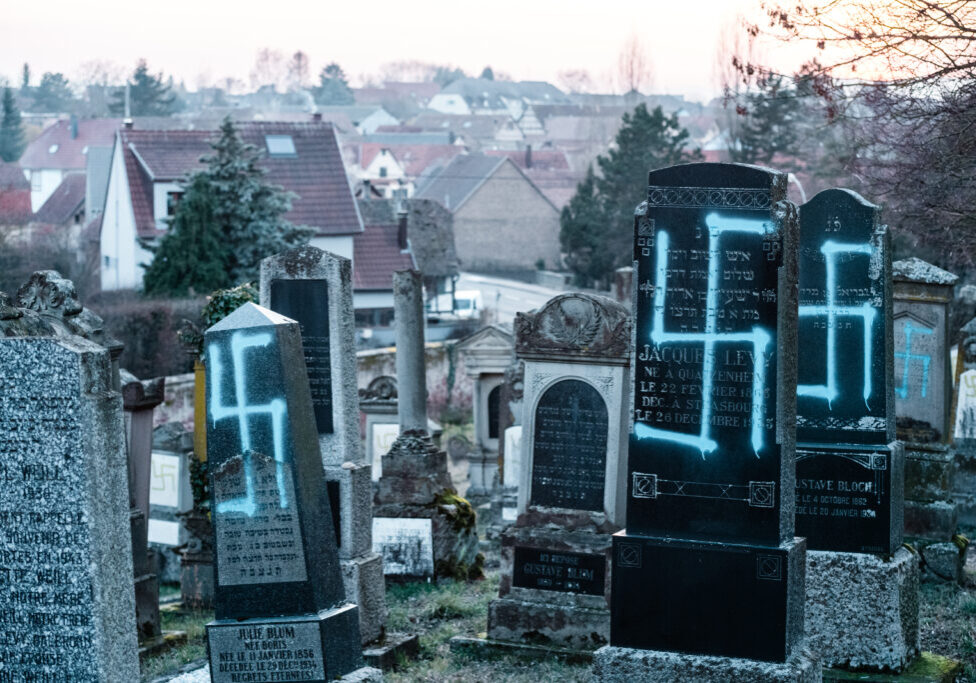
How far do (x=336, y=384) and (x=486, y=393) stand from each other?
10290 mm

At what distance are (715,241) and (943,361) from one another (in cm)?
588

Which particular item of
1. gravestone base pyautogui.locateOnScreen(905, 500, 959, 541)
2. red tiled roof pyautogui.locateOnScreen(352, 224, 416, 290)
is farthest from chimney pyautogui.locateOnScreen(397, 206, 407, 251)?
gravestone base pyautogui.locateOnScreen(905, 500, 959, 541)

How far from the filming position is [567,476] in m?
9.37

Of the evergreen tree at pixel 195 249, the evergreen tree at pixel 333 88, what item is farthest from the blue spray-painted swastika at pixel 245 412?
the evergreen tree at pixel 333 88

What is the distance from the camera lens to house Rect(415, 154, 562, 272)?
71.1 meters

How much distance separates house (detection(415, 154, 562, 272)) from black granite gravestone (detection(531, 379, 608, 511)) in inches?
2415

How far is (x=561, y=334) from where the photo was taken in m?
9.31

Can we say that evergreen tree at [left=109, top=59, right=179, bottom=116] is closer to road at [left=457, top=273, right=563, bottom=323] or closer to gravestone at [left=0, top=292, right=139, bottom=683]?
road at [left=457, top=273, right=563, bottom=323]

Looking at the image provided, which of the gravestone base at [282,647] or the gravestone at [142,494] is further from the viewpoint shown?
the gravestone at [142,494]

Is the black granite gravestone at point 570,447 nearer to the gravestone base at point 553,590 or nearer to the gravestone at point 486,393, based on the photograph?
the gravestone base at point 553,590

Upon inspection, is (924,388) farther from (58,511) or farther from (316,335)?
(58,511)

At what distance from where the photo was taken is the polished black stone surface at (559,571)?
9148mm

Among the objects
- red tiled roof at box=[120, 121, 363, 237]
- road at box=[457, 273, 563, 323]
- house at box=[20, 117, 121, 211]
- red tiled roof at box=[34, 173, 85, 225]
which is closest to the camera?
red tiled roof at box=[120, 121, 363, 237]

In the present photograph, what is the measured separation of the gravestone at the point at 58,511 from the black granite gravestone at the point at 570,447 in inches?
158
